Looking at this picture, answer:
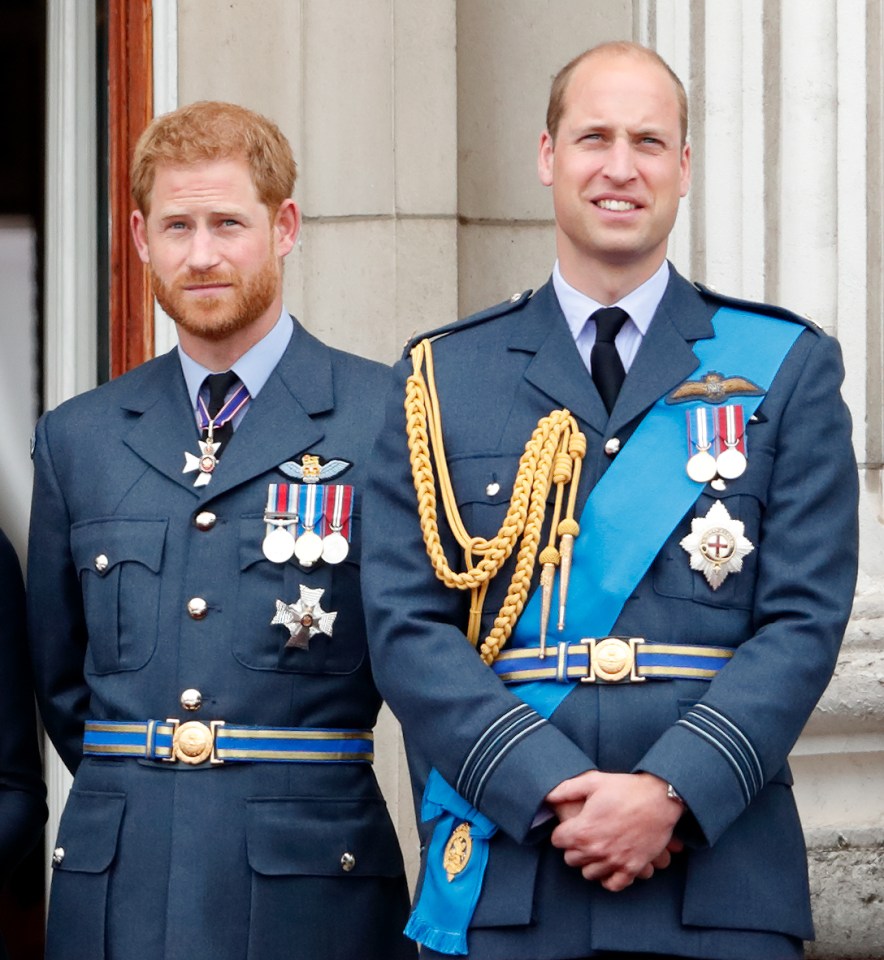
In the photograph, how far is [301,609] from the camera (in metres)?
3.55

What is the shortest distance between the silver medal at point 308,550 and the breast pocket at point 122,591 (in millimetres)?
241

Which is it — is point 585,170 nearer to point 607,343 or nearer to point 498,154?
point 607,343

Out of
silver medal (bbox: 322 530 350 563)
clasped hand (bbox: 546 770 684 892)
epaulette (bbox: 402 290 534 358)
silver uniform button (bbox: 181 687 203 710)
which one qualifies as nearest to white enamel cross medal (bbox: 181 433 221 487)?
silver medal (bbox: 322 530 350 563)

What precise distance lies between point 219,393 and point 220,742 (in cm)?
63

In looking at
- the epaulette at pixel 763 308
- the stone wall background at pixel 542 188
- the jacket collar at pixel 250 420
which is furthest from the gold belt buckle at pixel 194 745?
the stone wall background at pixel 542 188

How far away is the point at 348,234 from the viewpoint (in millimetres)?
4945

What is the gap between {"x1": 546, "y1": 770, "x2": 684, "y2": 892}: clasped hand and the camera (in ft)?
9.39

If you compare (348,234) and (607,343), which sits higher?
(348,234)

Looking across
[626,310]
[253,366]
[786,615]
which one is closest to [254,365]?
[253,366]

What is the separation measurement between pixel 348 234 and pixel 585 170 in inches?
71.0

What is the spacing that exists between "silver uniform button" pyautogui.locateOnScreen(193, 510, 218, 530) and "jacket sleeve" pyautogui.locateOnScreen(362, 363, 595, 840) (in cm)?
44

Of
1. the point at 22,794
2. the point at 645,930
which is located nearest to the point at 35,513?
the point at 22,794

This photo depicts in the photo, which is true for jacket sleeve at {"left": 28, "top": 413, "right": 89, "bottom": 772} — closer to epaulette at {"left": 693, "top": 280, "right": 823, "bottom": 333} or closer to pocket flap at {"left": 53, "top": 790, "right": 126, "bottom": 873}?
pocket flap at {"left": 53, "top": 790, "right": 126, "bottom": 873}

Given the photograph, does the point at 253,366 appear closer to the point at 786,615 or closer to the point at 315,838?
the point at 315,838
